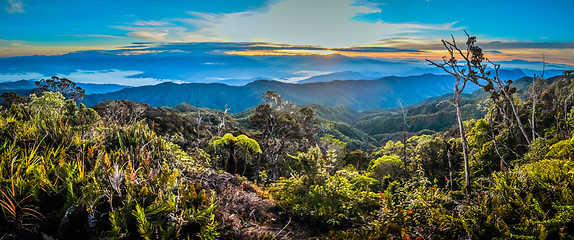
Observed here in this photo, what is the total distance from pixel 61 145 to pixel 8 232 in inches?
84.6

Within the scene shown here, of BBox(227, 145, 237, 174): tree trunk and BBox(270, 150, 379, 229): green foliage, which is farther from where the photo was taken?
BBox(227, 145, 237, 174): tree trunk

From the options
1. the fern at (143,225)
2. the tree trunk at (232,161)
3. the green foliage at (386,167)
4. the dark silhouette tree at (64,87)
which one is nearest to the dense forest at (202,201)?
the fern at (143,225)

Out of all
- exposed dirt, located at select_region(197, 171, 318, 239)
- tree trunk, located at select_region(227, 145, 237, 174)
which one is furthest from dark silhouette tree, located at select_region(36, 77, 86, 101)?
exposed dirt, located at select_region(197, 171, 318, 239)

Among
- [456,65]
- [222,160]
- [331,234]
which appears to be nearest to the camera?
[331,234]

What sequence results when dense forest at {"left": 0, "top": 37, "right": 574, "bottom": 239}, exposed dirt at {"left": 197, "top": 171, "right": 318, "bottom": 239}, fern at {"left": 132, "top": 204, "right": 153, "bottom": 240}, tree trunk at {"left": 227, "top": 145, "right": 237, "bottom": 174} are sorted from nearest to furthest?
fern at {"left": 132, "top": 204, "right": 153, "bottom": 240}, dense forest at {"left": 0, "top": 37, "right": 574, "bottom": 239}, exposed dirt at {"left": 197, "top": 171, "right": 318, "bottom": 239}, tree trunk at {"left": 227, "top": 145, "right": 237, "bottom": 174}

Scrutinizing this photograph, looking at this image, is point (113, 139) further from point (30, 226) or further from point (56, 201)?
point (30, 226)

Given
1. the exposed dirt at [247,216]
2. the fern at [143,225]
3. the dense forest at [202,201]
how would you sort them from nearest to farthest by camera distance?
the fern at [143,225] → the dense forest at [202,201] → the exposed dirt at [247,216]

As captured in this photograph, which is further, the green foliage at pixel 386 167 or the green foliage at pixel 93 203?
the green foliage at pixel 386 167

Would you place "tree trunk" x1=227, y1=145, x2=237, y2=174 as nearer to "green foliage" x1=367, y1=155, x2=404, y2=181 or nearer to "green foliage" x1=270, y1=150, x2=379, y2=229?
"green foliage" x1=270, y1=150, x2=379, y2=229

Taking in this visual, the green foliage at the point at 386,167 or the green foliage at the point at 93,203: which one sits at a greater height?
the green foliage at the point at 93,203

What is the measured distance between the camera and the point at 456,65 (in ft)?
29.1

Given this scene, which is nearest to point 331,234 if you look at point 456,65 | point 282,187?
point 282,187

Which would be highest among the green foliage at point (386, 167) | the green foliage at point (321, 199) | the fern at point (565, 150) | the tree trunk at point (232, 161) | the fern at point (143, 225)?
the fern at point (565, 150)

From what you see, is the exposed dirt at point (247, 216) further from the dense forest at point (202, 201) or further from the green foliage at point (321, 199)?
the green foliage at point (321, 199)
